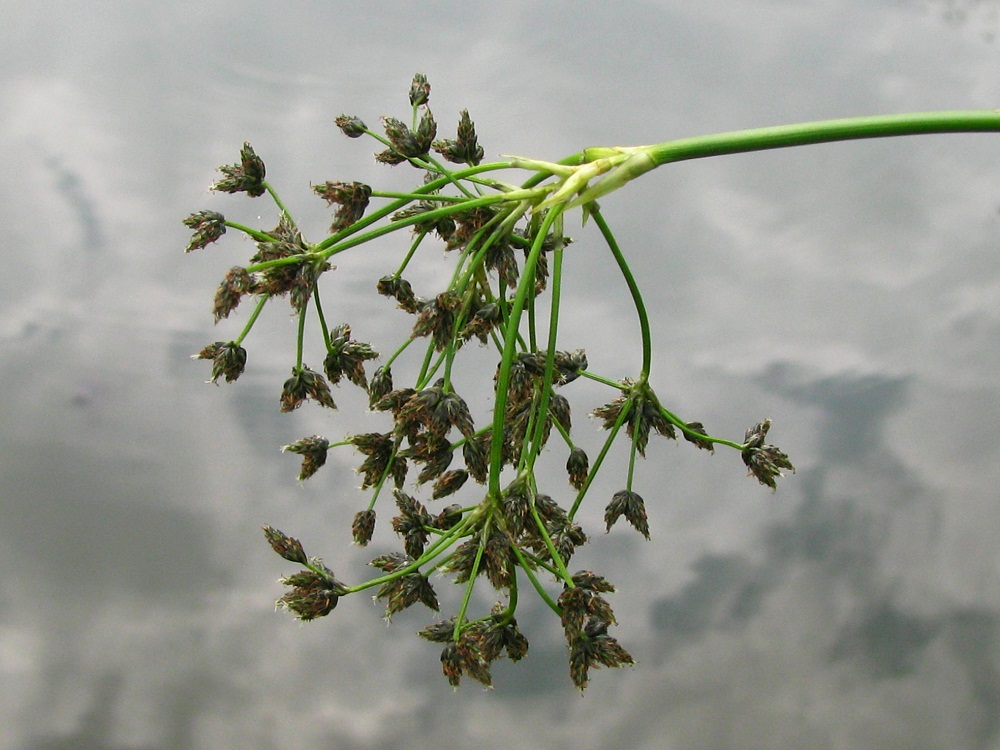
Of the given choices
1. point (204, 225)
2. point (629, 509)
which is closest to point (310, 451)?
point (204, 225)

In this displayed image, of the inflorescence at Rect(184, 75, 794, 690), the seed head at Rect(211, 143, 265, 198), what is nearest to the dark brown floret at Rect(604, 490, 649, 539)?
the inflorescence at Rect(184, 75, 794, 690)

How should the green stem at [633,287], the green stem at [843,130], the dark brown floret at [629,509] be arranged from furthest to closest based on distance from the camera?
the dark brown floret at [629,509] < the green stem at [633,287] < the green stem at [843,130]

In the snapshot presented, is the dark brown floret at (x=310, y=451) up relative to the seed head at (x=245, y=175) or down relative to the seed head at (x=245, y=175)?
down

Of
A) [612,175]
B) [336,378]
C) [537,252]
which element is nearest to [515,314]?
[537,252]

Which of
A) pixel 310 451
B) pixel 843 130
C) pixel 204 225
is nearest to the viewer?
pixel 843 130

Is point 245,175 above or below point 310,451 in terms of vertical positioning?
above

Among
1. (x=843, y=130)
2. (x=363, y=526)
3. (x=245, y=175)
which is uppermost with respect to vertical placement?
(x=245, y=175)

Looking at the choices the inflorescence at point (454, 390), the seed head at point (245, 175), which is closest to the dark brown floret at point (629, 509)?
the inflorescence at point (454, 390)

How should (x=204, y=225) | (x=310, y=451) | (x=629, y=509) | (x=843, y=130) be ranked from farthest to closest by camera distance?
(x=629, y=509), (x=310, y=451), (x=204, y=225), (x=843, y=130)

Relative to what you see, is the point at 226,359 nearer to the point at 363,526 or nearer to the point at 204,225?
the point at 204,225

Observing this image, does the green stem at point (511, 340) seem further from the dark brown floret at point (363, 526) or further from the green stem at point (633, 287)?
the dark brown floret at point (363, 526)

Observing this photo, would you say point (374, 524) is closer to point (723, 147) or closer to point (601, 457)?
point (601, 457)
